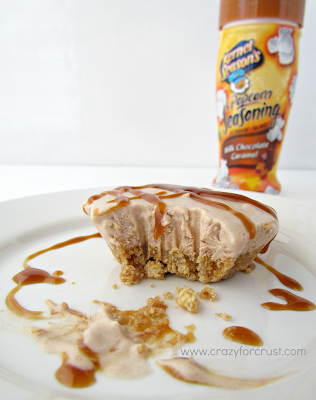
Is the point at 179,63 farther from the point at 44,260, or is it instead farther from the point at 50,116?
the point at 44,260

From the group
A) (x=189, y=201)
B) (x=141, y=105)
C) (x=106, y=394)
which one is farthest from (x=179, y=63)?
(x=106, y=394)

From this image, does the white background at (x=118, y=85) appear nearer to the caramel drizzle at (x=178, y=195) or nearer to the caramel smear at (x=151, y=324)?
the caramel drizzle at (x=178, y=195)

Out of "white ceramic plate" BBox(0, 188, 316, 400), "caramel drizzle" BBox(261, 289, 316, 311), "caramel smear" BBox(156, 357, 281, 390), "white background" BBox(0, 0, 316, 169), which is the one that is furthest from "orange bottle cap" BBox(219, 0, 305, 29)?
"caramel smear" BBox(156, 357, 281, 390)

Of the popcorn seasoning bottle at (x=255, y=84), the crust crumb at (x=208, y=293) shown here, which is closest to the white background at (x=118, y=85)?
the popcorn seasoning bottle at (x=255, y=84)

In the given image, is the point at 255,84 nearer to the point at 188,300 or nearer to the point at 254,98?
the point at 254,98

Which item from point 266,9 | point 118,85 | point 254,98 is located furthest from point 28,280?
point 118,85

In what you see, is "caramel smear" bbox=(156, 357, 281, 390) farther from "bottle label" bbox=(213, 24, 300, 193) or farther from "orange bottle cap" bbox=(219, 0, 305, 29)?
"orange bottle cap" bbox=(219, 0, 305, 29)
